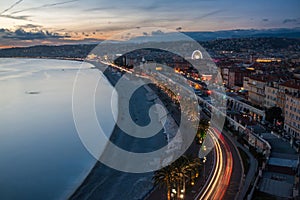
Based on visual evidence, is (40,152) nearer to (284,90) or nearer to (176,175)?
(176,175)

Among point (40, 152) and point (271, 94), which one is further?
point (271, 94)

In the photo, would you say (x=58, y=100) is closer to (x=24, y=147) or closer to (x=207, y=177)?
(x=24, y=147)

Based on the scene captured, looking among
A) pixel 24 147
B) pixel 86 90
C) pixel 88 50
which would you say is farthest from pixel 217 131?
pixel 88 50

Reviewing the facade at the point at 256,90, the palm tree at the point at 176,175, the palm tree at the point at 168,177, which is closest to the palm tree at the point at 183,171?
the palm tree at the point at 176,175

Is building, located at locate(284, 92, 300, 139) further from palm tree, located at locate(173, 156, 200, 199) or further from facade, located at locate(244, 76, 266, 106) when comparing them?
palm tree, located at locate(173, 156, 200, 199)

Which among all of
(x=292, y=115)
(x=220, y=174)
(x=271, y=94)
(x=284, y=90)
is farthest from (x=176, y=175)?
(x=271, y=94)

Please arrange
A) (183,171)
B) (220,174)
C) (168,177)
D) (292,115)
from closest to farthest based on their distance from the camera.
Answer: (168,177)
(183,171)
(220,174)
(292,115)

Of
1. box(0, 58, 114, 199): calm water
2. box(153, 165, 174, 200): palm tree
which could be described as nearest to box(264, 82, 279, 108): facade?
box(0, 58, 114, 199): calm water

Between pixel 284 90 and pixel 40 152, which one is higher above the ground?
pixel 284 90

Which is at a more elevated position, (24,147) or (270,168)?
(270,168)

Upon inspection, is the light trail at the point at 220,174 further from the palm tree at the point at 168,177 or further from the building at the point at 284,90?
the building at the point at 284,90
